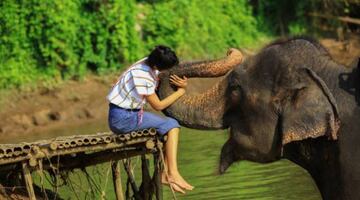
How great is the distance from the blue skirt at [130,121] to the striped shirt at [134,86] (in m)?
0.05

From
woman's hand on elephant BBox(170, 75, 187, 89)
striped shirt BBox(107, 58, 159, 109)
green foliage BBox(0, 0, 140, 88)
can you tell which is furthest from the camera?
green foliage BBox(0, 0, 140, 88)

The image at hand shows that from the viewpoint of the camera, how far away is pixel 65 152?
7.35 meters

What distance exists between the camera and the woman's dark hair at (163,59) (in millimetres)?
6330

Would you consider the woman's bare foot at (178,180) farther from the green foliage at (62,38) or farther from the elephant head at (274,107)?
the green foliage at (62,38)

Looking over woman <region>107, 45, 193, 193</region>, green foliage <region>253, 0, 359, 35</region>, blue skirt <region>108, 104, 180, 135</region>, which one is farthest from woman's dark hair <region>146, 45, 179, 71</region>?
green foliage <region>253, 0, 359, 35</region>

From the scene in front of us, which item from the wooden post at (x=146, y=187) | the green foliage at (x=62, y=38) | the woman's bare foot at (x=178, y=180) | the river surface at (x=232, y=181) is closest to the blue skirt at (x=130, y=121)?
the woman's bare foot at (x=178, y=180)

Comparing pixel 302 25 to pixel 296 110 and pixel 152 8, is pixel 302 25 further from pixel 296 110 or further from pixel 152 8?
pixel 296 110

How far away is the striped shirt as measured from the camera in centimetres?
678

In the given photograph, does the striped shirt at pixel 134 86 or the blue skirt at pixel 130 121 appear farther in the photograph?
the blue skirt at pixel 130 121

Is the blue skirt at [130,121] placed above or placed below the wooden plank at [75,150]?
above

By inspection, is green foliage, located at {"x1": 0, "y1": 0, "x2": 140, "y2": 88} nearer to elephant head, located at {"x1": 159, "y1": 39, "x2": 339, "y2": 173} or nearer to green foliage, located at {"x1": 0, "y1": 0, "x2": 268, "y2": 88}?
green foliage, located at {"x1": 0, "y1": 0, "x2": 268, "y2": 88}

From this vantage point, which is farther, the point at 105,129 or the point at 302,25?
the point at 302,25

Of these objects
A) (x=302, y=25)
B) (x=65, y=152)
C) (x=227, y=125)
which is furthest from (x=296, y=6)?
(x=227, y=125)

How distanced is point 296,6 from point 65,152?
18.6 m
